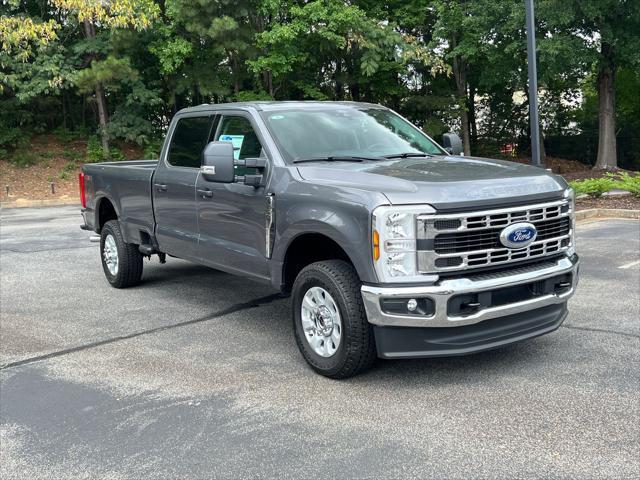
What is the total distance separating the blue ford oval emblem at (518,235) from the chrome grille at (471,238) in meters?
0.03

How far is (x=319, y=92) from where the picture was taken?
28.3 meters

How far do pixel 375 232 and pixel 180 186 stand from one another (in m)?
2.87

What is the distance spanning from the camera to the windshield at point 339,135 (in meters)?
5.68

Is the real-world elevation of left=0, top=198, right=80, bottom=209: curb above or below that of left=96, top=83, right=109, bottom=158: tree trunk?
below

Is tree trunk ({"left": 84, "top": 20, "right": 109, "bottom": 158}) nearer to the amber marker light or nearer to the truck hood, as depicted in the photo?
the truck hood

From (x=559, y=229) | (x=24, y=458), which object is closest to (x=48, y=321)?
(x=24, y=458)

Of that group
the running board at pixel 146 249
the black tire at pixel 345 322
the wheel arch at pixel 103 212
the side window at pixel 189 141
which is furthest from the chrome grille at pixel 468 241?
the wheel arch at pixel 103 212

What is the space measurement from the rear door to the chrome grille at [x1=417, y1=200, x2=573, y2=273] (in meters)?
2.79

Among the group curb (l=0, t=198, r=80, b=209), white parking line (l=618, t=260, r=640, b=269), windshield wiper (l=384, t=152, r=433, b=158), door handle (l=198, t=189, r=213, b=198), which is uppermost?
windshield wiper (l=384, t=152, r=433, b=158)

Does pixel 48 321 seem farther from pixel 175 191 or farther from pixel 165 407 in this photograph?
pixel 165 407

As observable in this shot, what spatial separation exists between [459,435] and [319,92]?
25.4 meters

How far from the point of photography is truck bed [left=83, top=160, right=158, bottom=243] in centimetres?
738

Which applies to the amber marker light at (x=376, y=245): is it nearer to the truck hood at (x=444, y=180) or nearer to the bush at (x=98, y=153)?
the truck hood at (x=444, y=180)

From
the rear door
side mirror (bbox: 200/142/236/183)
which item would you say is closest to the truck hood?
side mirror (bbox: 200/142/236/183)
